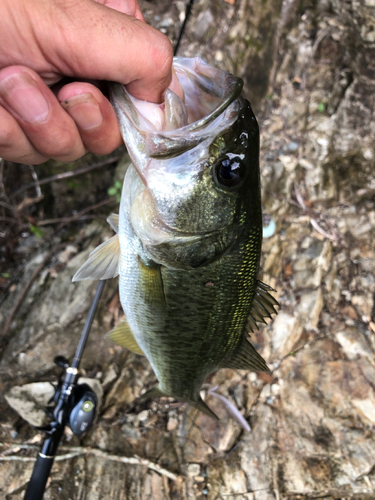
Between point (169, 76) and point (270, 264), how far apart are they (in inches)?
106

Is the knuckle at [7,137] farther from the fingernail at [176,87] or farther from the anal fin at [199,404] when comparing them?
the anal fin at [199,404]

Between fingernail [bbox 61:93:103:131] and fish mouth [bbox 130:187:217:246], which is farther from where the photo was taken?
fish mouth [bbox 130:187:217:246]

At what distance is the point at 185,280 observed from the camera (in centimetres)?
166

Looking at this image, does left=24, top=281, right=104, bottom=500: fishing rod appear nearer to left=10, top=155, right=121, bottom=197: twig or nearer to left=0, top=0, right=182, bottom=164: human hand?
left=0, top=0, right=182, bottom=164: human hand

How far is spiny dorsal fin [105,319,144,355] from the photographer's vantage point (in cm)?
225

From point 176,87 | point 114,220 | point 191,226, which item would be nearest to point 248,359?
point 191,226

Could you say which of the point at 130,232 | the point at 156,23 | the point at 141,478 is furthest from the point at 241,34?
the point at 141,478

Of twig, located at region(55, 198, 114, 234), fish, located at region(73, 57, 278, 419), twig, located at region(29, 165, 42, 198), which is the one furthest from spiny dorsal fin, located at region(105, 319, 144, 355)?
twig, located at region(29, 165, 42, 198)

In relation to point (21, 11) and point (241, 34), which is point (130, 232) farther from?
point (241, 34)

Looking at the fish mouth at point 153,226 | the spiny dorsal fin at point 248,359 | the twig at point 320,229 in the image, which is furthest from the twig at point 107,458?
the twig at point 320,229

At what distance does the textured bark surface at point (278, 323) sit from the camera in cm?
264

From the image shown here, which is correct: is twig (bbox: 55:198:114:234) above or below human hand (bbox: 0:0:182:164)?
below

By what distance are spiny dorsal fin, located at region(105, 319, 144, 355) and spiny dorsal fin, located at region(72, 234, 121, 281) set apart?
1.95 feet

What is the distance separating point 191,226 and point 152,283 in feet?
1.59
